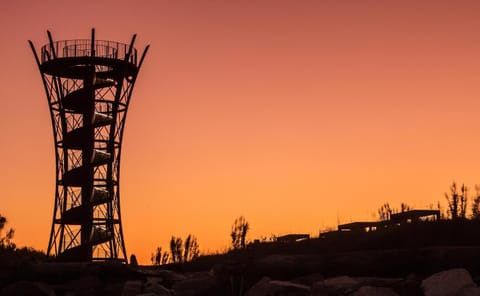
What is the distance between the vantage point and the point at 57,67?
1505 inches

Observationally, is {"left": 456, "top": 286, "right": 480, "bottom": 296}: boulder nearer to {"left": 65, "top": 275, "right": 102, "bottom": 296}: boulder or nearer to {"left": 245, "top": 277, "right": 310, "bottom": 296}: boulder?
{"left": 245, "top": 277, "right": 310, "bottom": 296}: boulder

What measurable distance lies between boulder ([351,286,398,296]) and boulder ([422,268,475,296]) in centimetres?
56

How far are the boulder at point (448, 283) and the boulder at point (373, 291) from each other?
0.56 m

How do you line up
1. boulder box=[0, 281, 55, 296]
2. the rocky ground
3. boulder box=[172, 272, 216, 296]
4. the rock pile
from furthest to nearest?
boulder box=[0, 281, 55, 296] < boulder box=[172, 272, 216, 296] < the rocky ground < the rock pile

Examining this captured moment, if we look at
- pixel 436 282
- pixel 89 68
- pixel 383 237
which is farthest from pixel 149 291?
pixel 89 68

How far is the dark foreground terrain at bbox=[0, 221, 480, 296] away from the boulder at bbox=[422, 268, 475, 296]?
15mm

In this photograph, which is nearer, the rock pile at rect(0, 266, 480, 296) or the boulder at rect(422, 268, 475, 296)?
the boulder at rect(422, 268, 475, 296)

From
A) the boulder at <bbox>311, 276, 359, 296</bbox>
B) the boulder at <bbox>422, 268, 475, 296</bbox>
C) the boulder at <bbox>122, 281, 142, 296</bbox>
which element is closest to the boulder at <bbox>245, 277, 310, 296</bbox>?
the boulder at <bbox>311, 276, 359, 296</bbox>

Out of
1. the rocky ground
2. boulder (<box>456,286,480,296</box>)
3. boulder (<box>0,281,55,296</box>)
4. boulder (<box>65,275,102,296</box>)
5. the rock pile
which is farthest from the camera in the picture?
boulder (<box>65,275,102,296</box>)

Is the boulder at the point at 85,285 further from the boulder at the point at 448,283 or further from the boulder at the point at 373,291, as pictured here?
the boulder at the point at 448,283

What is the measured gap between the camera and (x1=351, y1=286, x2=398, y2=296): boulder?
1143cm

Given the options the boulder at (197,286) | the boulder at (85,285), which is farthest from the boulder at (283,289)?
the boulder at (85,285)

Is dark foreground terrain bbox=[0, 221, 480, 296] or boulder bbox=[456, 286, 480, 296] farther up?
dark foreground terrain bbox=[0, 221, 480, 296]

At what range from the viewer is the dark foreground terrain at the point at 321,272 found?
11914mm
